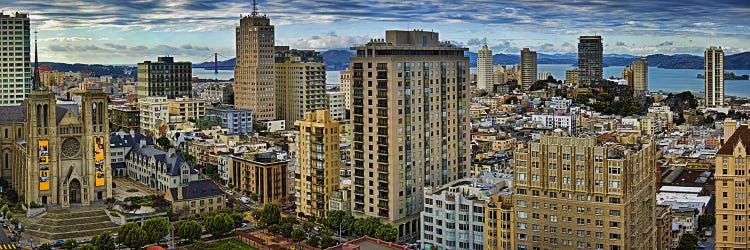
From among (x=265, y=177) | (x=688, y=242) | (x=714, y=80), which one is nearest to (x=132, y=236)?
(x=265, y=177)

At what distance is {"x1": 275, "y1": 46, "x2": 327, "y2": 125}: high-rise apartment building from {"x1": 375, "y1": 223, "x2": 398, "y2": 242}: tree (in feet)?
138

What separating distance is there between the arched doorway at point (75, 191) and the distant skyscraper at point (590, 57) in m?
112

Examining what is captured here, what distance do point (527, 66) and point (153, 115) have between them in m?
95.4

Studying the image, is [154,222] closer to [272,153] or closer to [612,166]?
[272,153]

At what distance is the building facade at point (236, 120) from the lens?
71.9 m

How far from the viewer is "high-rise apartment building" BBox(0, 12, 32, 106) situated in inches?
2672

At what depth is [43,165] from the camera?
41.8 meters

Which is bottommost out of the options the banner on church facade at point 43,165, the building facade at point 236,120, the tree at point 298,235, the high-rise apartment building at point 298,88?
the tree at point 298,235

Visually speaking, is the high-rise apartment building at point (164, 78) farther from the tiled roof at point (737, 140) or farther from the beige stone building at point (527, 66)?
the beige stone building at point (527, 66)

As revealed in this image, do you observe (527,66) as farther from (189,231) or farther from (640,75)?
(189,231)

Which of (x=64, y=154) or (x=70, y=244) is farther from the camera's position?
(x=64, y=154)

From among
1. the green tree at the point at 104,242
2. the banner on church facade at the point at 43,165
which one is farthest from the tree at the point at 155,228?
the banner on church facade at the point at 43,165

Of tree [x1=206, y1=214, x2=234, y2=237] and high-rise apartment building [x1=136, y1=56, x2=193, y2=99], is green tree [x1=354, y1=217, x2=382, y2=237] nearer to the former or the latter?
tree [x1=206, y1=214, x2=234, y2=237]

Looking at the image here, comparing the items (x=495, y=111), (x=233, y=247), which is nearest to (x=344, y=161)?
(x=233, y=247)
